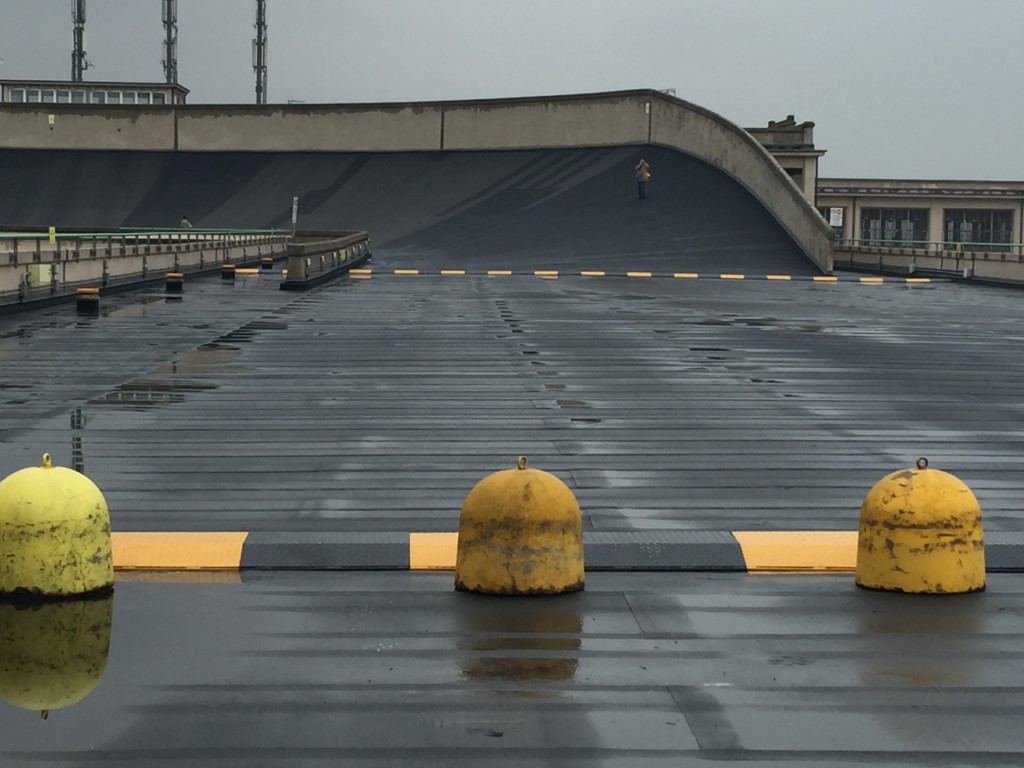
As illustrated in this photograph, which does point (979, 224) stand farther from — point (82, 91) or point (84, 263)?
point (84, 263)

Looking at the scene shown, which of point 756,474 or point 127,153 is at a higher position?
point 127,153

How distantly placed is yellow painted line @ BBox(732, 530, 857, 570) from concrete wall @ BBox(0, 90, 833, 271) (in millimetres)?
64424

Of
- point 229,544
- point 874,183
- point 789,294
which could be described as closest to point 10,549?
point 229,544

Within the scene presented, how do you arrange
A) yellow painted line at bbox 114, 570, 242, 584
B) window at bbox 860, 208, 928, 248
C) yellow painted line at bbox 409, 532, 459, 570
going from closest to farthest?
yellow painted line at bbox 114, 570, 242, 584, yellow painted line at bbox 409, 532, 459, 570, window at bbox 860, 208, 928, 248

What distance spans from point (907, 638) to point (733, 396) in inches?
322

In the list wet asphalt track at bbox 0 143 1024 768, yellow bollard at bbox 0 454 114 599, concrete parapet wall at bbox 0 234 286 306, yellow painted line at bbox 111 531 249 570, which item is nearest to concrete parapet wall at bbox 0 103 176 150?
concrete parapet wall at bbox 0 234 286 306

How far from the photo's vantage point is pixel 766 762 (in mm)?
4648

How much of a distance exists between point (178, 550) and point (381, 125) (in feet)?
258

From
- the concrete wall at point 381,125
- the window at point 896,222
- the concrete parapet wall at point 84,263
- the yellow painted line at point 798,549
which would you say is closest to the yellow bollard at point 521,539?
the yellow painted line at point 798,549

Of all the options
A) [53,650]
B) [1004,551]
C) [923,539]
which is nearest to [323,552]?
[53,650]

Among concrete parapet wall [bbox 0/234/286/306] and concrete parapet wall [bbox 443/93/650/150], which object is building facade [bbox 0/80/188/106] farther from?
concrete parapet wall [bbox 0/234/286/306]

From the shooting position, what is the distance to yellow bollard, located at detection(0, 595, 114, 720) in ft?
17.3

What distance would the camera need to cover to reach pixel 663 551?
7469 mm

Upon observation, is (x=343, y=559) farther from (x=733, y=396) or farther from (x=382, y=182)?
(x=382, y=182)
